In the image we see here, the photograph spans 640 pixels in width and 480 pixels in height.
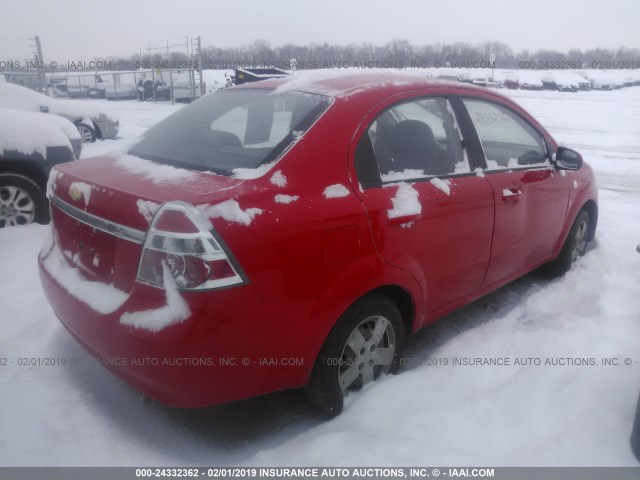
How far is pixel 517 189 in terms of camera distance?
3.28m

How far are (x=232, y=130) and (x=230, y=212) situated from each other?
0.98 metres

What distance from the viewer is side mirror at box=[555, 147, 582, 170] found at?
3.74 meters

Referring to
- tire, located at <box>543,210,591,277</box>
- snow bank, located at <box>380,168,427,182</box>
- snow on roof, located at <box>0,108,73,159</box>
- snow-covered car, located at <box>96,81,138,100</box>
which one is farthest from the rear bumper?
snow-covered car, located at <box>96,81,138,100</box>

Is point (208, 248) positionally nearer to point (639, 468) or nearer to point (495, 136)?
point (639, 468)

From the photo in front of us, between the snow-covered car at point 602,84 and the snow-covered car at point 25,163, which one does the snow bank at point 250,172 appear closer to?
the snow-covered car at point 25,163

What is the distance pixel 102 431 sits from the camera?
2361mm

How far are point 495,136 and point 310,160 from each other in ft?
5.65

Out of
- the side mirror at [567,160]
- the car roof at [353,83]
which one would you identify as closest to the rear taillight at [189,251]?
the car roof at [353,83]

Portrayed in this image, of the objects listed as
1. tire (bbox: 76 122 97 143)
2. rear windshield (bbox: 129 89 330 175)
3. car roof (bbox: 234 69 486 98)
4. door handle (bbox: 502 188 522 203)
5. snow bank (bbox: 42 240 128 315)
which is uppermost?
car roof (bbox: 234 69 486 98)

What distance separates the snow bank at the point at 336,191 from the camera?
222 cm

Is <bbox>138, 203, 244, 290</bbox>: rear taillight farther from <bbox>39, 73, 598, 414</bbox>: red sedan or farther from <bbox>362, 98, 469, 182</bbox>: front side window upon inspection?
<bbox>362, 98, 469, 182</bbox>: front side window

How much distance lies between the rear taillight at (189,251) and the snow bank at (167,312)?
3 cm

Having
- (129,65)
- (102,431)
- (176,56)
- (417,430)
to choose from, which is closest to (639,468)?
(417,430)

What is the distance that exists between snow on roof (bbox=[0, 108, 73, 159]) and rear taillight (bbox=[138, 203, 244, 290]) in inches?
150
